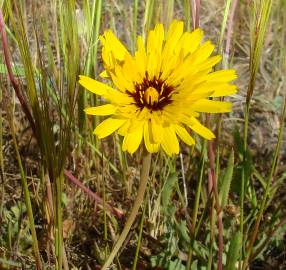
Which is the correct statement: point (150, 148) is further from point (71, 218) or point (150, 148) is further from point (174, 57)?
point (71, 218)

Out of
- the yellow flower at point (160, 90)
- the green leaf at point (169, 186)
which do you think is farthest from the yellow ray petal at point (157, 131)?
the green leaf at point (169, 186)

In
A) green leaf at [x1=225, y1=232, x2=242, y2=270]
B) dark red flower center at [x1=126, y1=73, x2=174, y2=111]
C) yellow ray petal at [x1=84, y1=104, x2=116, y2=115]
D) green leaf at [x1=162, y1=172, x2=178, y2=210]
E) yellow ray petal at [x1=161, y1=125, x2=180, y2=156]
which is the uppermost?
dark red flower center at [x1=126, y1=73, x2=174, y2=111]

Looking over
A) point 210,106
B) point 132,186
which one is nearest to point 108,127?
point 210,106

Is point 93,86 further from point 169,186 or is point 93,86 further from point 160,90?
point 169,186

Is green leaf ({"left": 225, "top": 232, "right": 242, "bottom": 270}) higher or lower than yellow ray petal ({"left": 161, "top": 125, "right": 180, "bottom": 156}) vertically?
lower

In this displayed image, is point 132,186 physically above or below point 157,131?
below

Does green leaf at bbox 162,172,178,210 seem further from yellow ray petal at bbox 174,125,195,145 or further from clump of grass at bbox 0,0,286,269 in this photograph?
yellow ray petal at bbox 174,125,195,145

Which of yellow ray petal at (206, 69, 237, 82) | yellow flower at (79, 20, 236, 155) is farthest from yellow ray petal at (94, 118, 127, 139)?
yellow ray petal at (206, 69, 237, 82)

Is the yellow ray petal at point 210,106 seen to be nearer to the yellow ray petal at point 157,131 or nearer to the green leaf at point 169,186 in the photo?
the yellow ray petal at point 157,131
